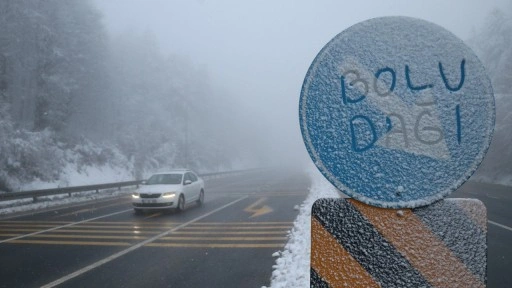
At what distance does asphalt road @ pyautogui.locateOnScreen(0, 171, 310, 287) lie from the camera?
6.07 m

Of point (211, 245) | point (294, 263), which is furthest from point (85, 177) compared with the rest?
point (294, 263)

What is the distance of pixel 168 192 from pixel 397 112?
13548 mm

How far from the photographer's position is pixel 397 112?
130 cm

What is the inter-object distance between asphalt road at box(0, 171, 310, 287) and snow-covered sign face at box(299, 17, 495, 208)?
4886 mm

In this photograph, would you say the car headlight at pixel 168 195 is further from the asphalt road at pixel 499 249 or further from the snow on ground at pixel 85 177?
the snow on ground at pixel 85 177

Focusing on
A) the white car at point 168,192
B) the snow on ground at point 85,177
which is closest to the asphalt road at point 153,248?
the white car at point 168,192

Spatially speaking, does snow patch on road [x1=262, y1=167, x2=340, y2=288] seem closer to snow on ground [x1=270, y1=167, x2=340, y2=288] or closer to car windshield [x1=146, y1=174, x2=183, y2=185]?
snow on ground [x1=270, y1=167, x2=340, y2=288]

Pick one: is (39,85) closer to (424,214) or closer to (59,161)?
(59,161)

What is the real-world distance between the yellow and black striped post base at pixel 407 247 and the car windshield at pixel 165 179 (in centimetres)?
1458

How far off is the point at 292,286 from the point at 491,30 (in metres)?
56.3

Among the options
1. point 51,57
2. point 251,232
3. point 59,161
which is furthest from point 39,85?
point 251,232

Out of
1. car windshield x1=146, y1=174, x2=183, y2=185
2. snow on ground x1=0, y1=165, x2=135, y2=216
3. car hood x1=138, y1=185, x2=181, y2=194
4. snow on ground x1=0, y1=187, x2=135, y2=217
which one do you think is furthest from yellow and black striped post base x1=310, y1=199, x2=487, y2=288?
snow on ground x1=0, y1=165, x2=135, y2=216

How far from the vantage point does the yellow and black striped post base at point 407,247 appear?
51.1 inches

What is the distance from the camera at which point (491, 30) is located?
4872 centimetres
